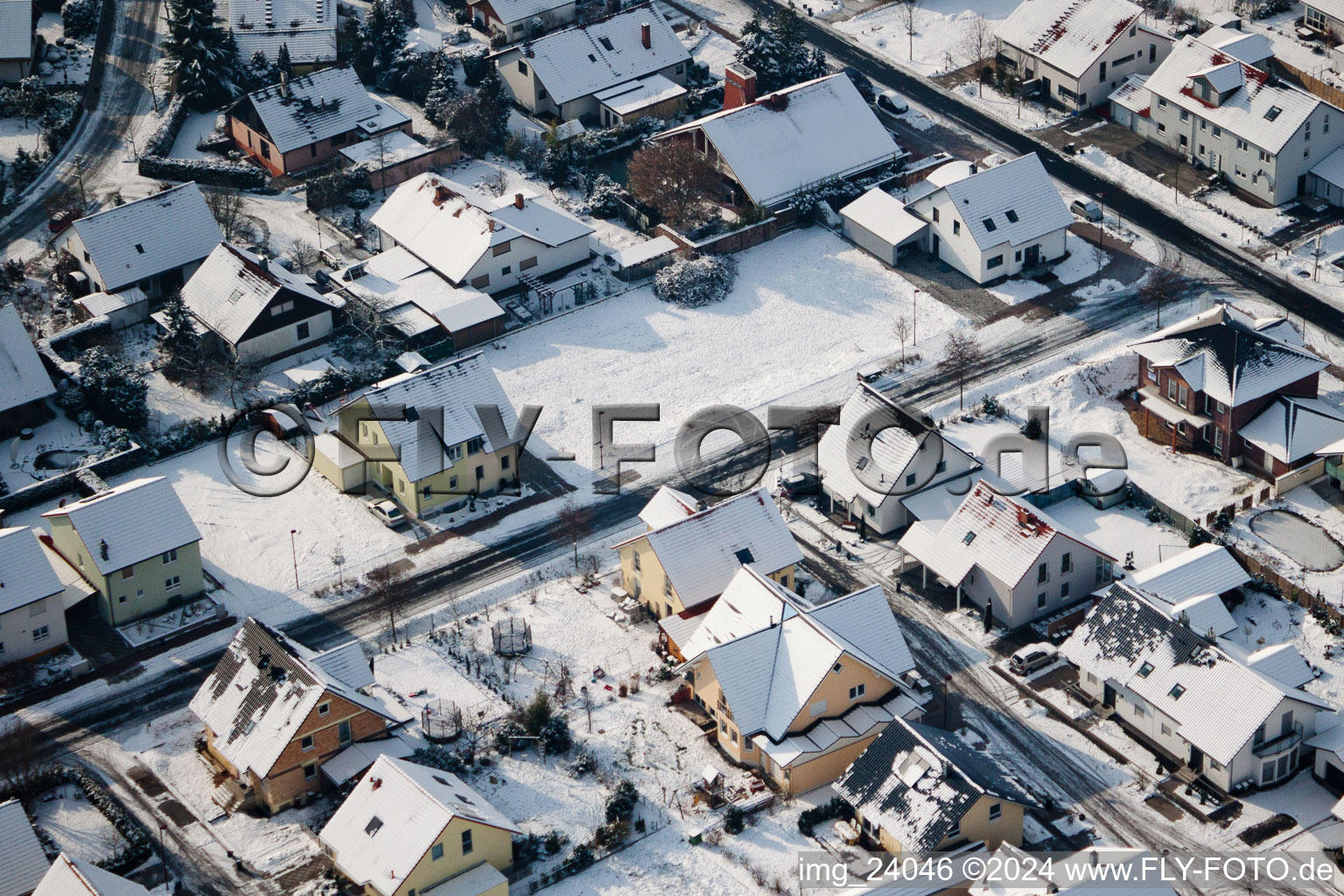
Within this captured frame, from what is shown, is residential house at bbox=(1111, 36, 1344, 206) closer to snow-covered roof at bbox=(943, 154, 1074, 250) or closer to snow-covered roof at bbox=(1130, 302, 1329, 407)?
snow-covered roof at bbox=(943, 154, 1074, 250)

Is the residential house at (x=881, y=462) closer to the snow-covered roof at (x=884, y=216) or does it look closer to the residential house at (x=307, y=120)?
the snow-covered roof at (x=884, y=216)

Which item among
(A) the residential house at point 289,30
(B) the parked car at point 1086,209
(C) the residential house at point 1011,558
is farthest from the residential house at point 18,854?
(B) the parked car at point 1086,209

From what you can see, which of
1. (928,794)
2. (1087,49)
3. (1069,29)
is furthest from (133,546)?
(1069,29)

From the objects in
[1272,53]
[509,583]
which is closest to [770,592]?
[509,583]

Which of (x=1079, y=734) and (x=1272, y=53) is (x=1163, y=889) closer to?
(x=1079, y=734)

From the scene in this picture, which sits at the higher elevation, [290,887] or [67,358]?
[67,358]
